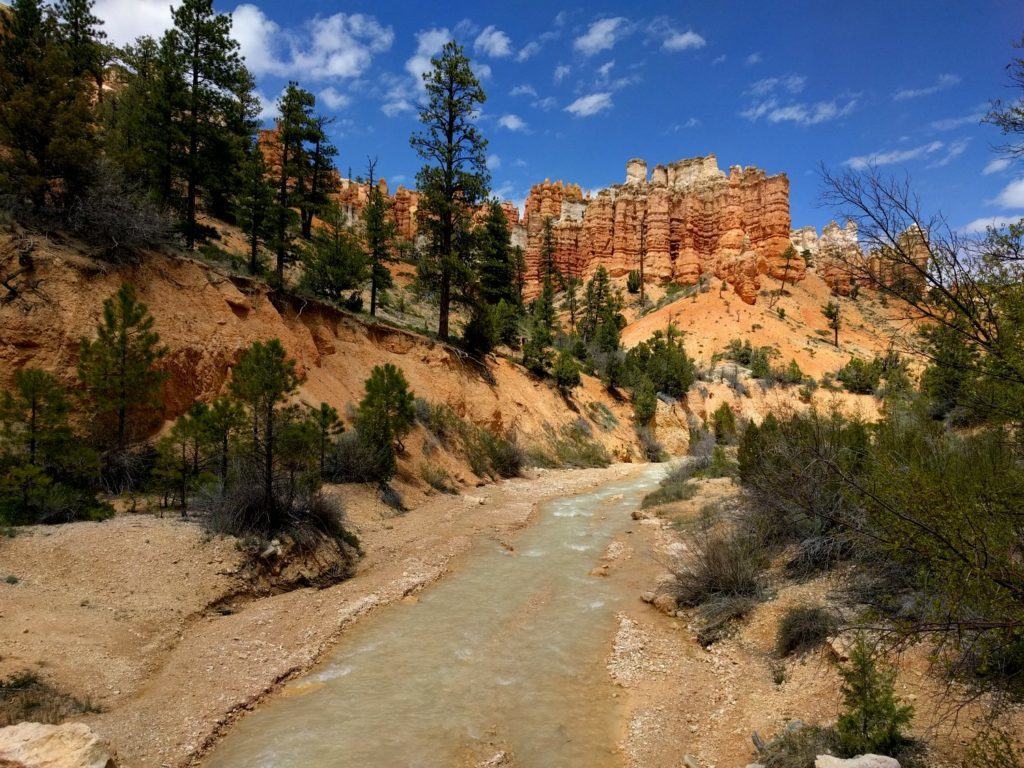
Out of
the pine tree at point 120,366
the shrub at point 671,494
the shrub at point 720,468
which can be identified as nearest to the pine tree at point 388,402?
the pine tree at point 120,366

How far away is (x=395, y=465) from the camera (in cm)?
1527

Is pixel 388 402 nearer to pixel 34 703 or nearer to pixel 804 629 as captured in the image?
pixel 34 703

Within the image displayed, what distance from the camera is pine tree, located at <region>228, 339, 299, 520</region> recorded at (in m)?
9.37

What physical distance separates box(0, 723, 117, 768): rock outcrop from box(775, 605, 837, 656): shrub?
7.11 meters

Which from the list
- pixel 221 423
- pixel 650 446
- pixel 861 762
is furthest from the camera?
pixel 650 446

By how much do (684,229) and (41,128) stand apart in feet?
232

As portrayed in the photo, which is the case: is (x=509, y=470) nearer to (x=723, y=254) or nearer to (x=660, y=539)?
(x=660, y=539)

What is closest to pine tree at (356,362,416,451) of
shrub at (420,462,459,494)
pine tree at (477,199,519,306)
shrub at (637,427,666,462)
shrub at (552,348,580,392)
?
shrub at (420,462,459,494)

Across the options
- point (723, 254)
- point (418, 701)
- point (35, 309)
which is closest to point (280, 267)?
point (35, 309)

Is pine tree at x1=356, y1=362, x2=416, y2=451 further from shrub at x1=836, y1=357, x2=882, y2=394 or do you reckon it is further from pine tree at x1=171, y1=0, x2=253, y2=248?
shrub at x1=836, y1=357, x2=882, y2=394

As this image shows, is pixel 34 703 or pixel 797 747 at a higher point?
pixel 34 703

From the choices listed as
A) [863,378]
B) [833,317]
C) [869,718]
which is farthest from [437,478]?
[833,317]

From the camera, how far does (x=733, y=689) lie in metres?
6.15

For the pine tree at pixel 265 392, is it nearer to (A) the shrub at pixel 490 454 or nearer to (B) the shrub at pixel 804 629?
(B) the shrub at pixel 804 629
